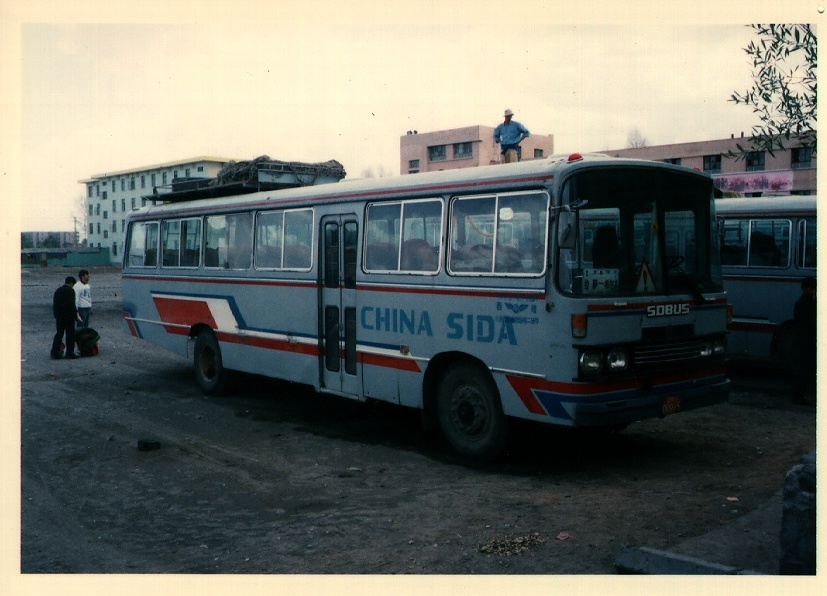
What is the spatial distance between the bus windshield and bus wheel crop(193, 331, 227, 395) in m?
6.59

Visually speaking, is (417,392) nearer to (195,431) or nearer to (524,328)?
(524,328)

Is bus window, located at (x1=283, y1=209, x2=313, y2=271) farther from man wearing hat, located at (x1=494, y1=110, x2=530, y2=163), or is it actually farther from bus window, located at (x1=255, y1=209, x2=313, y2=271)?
man wearing hat, located at (x1=494, y1=110, x2=530, y2=163)

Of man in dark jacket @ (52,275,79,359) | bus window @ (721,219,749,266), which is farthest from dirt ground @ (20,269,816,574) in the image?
man in dark jacket @ (52,275,79,359)

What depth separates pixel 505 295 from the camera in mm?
7684

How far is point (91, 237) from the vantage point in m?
86.3

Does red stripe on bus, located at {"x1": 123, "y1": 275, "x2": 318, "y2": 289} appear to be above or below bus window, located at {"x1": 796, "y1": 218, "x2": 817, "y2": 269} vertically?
below

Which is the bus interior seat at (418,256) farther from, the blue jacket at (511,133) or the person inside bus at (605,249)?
the blue jacket at (511,133)

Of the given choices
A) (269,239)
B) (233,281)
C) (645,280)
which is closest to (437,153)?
(233,281)

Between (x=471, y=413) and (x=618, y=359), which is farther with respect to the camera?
(x=471, y=413)

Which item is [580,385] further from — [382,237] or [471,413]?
[382,237]

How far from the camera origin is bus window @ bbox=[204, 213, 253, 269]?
451 inches

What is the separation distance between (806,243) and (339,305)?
7378mm

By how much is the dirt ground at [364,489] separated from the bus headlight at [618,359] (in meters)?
1.09

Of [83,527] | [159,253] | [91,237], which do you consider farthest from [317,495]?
[91,237]
